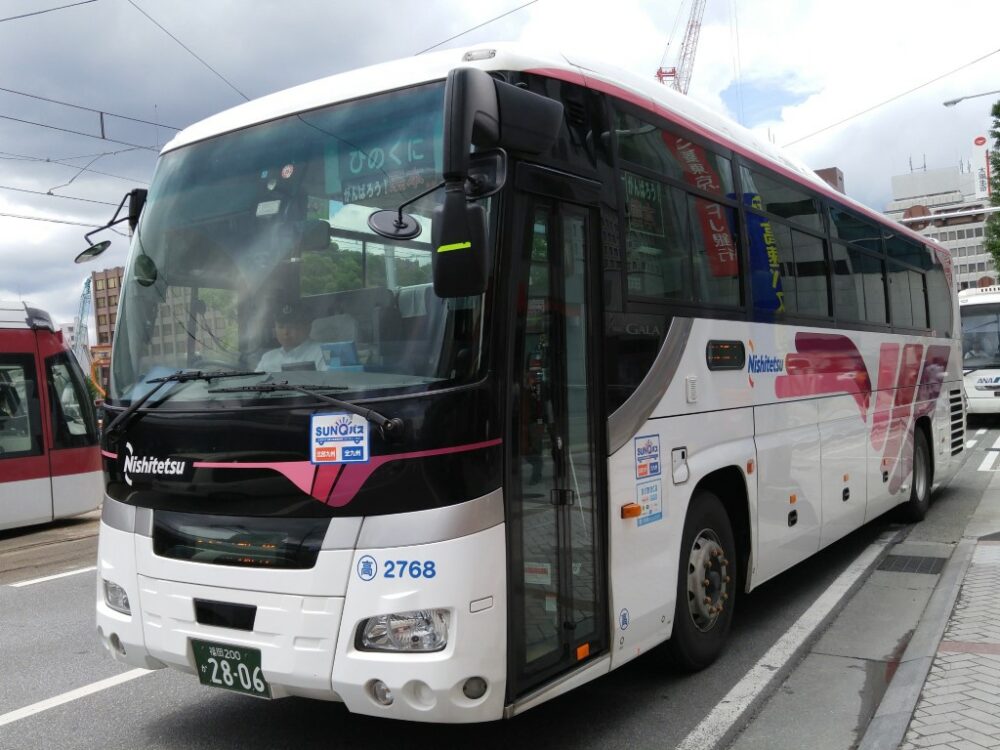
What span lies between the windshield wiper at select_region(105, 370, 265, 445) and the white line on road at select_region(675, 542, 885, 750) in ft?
9.07

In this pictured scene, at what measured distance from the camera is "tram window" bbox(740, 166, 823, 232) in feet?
21.9

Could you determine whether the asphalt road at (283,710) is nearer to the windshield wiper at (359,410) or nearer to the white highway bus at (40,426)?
the windshield wiper at (359,410)

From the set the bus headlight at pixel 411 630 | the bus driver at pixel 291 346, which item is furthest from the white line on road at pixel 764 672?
the bus driver at pixel 291 346

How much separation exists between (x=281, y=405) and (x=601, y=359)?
160 centimetres

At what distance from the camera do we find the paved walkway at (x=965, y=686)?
4223mm

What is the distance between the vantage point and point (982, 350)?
24016 mm

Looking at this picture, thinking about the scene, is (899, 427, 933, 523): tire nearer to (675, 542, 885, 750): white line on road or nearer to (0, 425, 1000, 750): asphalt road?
(675, 542, 885, 750): white line on road

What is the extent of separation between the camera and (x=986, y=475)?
15.0m

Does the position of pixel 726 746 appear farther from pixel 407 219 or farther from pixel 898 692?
pixel 407 219

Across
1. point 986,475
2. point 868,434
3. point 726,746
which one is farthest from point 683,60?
point 726,746

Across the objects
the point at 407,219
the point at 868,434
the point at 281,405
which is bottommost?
the point at 868,434

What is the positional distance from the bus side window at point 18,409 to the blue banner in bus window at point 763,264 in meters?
9.62

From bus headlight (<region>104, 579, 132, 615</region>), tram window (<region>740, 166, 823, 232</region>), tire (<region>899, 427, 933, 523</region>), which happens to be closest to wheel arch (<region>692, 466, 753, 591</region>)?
tram window (<region>740, 166, 823, 232</region>)

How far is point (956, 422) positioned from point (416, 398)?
11.2 m
